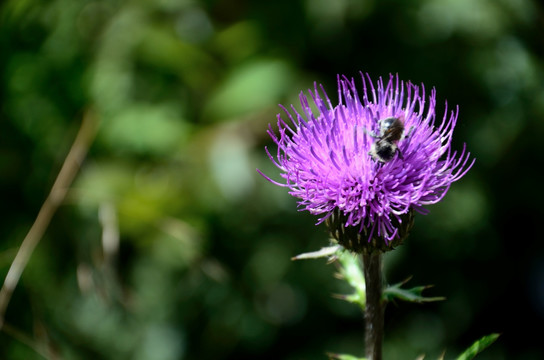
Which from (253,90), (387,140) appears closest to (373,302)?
(387,140)

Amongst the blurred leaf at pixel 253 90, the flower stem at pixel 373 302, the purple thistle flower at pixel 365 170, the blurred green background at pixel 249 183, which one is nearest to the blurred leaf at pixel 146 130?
the blurred green background at pixel 249 183

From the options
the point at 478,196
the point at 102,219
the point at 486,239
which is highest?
the point at 478,196

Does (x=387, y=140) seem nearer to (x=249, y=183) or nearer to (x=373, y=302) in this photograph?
(x=373, y=302)

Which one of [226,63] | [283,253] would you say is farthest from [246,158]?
[226,63]

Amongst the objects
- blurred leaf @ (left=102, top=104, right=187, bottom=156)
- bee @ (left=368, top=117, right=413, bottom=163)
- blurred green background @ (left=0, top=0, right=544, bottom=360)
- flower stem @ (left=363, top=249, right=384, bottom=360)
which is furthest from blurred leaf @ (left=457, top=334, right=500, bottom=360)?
blurred leaf @ (left=102, top=104, right=187, bottom=156)

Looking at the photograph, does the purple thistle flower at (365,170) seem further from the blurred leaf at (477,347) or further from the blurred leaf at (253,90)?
the blurred leaf at (253,90)

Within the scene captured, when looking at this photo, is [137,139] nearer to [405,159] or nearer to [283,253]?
[283,253]

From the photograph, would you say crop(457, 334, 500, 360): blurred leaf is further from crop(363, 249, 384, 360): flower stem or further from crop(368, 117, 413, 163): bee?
crop(368, 117, 413, 163): bee

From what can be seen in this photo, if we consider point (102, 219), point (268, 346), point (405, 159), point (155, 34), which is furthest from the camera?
point (155, 34)
